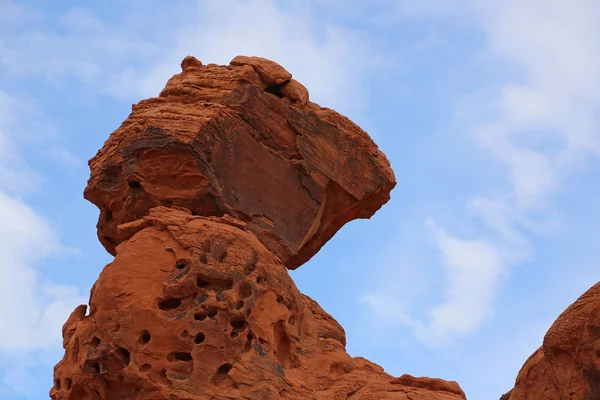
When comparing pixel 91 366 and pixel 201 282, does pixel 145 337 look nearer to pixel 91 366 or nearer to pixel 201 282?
pixel 91 366

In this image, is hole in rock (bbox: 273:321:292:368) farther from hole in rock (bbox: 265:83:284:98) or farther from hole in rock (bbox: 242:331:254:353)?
hole in rock (bbox: 265:83:284:98)

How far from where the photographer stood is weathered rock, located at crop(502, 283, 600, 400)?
15703mm

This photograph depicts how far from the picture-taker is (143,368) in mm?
16594

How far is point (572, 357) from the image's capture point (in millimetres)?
15984

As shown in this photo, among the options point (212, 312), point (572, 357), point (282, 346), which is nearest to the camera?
point (572, 357)

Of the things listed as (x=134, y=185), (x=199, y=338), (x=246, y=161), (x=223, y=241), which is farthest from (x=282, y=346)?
(x=134, y=185)

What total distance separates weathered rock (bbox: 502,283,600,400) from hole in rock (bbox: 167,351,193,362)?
15.0 feet

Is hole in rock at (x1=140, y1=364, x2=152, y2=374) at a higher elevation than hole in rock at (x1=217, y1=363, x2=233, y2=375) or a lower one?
higher

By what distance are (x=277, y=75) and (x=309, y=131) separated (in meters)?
1.08

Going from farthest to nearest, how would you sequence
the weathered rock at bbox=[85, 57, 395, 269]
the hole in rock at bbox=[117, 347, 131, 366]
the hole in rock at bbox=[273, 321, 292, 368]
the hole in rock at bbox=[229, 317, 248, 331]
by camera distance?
1. the weathered rock at bbox=[85, 57, 395, 269]
2. the hole in rock at bbox=[273, 321, 292, 368]
3. the hole in rock at bbox=[229, 317, 248, 331]
4. the hole in rock at bbox=[117, 347, 131, 366]

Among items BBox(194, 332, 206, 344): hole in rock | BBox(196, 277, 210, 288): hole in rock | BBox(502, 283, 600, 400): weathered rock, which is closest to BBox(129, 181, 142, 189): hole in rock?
BBox(196, 277, 210, 288): hole in rock

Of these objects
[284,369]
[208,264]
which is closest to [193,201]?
[208,264]

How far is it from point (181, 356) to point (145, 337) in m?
0.55

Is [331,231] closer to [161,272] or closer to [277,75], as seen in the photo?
[277,75]
